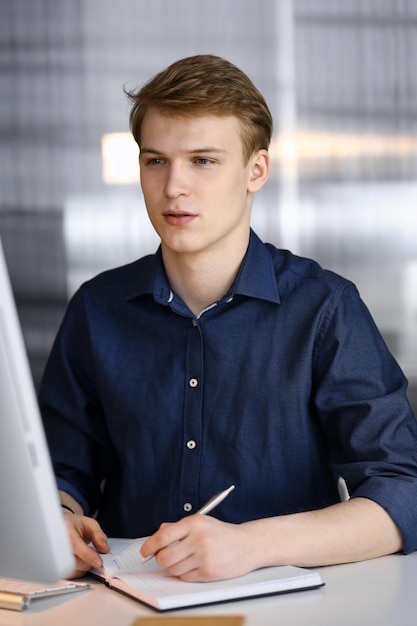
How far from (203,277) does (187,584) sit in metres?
0.63

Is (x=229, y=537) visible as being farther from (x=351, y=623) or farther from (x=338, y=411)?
A: (x=338, y=411)

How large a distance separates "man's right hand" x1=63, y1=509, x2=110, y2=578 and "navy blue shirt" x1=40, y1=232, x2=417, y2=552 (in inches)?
9.4

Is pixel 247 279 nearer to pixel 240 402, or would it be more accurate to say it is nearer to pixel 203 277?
pixel 203 277

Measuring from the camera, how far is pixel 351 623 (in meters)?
1.13

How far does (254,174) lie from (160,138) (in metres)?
0.21

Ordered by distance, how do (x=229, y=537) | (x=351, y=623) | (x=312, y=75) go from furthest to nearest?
Result: (x=312, y=75) < (x=229, y=537) < (x=351, y=623)

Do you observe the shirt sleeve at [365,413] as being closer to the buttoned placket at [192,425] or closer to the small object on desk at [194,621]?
the buttoned placket at [192,425]

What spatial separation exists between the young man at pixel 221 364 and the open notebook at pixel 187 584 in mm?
266

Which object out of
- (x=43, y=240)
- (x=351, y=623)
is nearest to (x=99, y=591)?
(x=351, y=623)

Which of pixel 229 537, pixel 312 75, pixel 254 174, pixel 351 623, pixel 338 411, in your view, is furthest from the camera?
pixel 312 75

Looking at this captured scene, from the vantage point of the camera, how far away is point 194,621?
115 cm

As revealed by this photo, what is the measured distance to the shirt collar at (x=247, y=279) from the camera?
1705 mm

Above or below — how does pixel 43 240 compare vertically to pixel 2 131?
below

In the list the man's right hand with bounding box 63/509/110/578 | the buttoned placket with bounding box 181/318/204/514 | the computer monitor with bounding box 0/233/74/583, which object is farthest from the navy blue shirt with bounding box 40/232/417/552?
the computer monitor with bounding box 0/233/74/583
